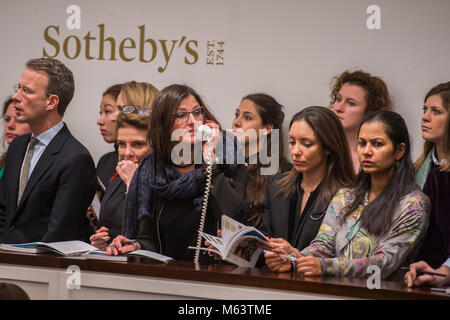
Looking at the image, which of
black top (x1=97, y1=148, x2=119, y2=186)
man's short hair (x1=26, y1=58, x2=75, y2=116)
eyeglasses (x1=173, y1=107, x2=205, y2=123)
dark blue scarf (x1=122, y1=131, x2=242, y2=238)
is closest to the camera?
dark blue scarf (x1=122, y1=131, x2=242, y2=238)

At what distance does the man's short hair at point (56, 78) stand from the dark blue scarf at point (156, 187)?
0.80m

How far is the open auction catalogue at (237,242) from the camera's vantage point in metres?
2.84

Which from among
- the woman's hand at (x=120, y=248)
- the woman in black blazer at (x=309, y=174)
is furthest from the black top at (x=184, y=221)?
the woman in black blazer at (x=309, y=174)

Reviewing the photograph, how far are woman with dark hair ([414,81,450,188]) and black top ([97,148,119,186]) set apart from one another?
230cm

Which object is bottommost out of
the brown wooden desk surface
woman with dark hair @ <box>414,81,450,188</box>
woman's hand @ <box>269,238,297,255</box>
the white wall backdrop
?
the brown wooden desk surface

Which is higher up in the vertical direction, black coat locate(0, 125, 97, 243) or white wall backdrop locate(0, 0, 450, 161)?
white wall backdrop locate(0, 0, 450, 161)

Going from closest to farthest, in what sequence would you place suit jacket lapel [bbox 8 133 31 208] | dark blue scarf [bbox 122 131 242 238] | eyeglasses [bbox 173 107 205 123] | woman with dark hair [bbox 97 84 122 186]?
dark blue scarf [bbox 122 131 242 238]
eyeglasses [bbox 173 107 205 123]
suit jacket lapel [bbox 8 133 31 208]
woman with dark hair [bbox 97 84 122 186]

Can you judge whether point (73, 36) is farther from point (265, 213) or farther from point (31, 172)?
point (265, 213)

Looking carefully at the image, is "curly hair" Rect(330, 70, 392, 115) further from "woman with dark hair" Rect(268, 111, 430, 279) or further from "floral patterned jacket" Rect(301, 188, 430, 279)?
"floral patterned jacket" Rect(301, 188, 430, 279)

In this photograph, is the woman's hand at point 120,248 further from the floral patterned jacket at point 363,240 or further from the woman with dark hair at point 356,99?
the woman with dark hair at point 356,99

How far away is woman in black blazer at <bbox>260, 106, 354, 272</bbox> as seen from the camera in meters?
3.56

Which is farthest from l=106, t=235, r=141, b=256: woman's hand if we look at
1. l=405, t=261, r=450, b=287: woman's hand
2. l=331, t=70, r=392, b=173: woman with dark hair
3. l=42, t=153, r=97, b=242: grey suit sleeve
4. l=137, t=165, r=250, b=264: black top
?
l=331, t=70, r=392, b=173: woman with dark hair

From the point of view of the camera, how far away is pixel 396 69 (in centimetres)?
436
